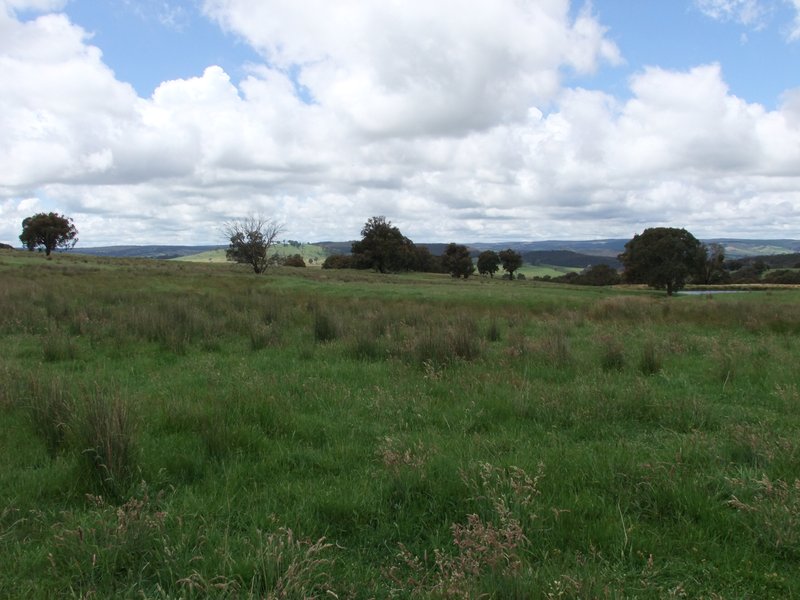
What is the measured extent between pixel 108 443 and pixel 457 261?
9749cm

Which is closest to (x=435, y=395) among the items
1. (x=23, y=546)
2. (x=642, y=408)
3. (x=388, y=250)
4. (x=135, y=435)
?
(x=642, y=408)

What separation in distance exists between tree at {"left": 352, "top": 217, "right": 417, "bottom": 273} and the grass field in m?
73.3

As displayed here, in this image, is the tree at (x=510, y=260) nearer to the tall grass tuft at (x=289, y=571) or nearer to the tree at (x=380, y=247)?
the tree at (x=380, y=247)

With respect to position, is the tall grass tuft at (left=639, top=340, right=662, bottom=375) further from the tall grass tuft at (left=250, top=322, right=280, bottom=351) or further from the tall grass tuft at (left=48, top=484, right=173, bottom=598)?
the tall grass tuft at (left=48, top=484, right=173, bottom=598)

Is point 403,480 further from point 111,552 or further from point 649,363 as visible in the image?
point 649,363

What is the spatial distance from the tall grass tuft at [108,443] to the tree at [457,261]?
9520 cm

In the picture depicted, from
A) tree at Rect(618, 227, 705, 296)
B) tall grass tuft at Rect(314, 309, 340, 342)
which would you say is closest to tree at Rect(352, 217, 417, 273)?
tree at Rect(618, 227, 705, 296)

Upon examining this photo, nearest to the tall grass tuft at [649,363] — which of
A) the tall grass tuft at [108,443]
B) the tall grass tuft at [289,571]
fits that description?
the tall grass tuft at [289,571]

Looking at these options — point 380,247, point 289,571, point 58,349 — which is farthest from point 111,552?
point 380,247

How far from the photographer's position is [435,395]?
6.63m

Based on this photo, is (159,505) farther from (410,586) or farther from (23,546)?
(410,586)

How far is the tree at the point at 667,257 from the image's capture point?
194ft

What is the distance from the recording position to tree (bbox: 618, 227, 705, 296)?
5909cm

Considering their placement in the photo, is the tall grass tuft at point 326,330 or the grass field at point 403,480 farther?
the tall grass tuft at point 326,330
